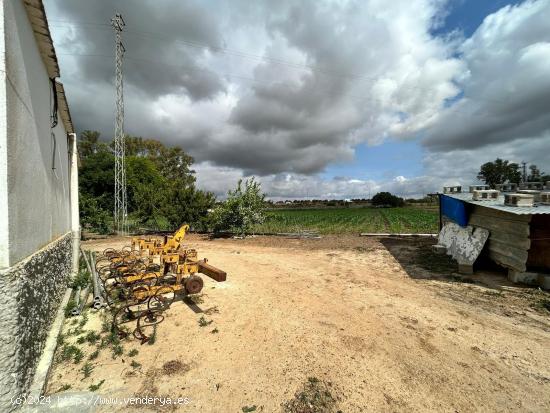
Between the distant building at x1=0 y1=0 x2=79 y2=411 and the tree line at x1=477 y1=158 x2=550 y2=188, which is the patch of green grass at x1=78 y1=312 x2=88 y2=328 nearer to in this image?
the distant building at x1=0 y1=0 x2=79 y2=411

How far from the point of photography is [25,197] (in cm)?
341

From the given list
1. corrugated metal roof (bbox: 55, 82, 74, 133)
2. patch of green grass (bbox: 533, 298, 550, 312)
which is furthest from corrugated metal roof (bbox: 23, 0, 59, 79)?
patch of green grass (bbox: 533, 298, 550, 312)

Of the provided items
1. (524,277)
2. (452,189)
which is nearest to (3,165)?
(524,277)

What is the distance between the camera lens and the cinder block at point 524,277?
6.69m

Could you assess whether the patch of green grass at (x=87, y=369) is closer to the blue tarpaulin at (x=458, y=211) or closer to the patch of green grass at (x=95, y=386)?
the patch of green grass at (x=95, y=386)

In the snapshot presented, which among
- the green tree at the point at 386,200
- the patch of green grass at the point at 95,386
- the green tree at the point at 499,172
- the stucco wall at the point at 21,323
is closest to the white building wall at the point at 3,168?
the stucco wall at the point at 21,323

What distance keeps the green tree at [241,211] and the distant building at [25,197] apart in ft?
36.7

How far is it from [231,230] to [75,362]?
1409cm

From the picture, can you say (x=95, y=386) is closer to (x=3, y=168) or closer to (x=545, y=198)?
(x=3, y=168)

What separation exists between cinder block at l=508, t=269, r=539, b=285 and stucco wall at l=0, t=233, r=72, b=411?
9.65 m

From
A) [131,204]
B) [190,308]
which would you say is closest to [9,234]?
[190,308]

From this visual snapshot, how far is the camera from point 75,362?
3549 millimetres

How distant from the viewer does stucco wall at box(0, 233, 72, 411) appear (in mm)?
2512

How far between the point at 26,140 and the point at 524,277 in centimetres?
1041
